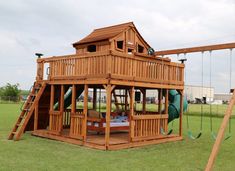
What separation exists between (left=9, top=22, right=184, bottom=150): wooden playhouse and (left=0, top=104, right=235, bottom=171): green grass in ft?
2.32

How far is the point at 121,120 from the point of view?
603 inches

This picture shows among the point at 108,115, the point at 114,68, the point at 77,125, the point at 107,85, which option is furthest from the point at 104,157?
the point at 114,68

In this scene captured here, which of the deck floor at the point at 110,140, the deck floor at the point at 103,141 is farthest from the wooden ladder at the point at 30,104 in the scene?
the deck floor at the point at 110,140

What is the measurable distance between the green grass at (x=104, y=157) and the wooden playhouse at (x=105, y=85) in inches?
27.8

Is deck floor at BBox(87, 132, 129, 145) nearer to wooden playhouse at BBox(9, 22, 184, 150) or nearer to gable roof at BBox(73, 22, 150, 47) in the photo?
wooden playhouse at BBox(9, 22, 184, 150)

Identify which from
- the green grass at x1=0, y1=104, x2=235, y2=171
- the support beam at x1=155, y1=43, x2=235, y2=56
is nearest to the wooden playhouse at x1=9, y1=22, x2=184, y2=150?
the support beam at x1=155, y1=43, x2=235, y2=56

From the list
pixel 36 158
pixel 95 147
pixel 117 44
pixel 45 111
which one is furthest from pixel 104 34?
pixel 36 158

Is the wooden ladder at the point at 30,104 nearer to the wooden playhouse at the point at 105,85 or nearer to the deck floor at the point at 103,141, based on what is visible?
the wooden playhouse at the point at 105,85

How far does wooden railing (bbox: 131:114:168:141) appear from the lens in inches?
487

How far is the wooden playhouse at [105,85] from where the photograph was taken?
1179 cm

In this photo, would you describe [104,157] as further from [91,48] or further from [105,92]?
[91,48]

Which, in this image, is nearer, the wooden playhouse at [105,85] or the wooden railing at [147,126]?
the wooden playhouse at [105,85]

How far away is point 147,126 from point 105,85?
2748 millimetres

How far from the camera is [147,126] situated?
12969 mm
